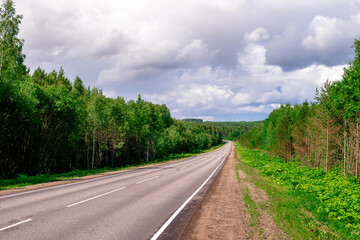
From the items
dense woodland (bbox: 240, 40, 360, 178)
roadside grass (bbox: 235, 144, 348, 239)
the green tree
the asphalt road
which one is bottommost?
roadside grass (bbox: 235, 144, 348, 239)

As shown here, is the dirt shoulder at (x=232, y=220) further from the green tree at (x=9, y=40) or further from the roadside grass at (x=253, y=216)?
the green tree at (x=9, y=40)

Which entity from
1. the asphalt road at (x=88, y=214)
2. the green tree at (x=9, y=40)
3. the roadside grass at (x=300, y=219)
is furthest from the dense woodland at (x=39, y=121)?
the roadside grass at (x=300, y=219)

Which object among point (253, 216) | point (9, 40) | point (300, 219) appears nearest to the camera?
point (300, 219)

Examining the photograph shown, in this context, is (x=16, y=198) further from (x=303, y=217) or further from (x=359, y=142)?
(x=359, y=142)

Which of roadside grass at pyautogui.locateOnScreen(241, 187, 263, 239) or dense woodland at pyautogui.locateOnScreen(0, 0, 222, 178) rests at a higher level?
dense woodland at pyautogui.locateOnScreen(0, 0, 222, 178)

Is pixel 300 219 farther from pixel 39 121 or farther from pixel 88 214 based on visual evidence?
pixel 39 121

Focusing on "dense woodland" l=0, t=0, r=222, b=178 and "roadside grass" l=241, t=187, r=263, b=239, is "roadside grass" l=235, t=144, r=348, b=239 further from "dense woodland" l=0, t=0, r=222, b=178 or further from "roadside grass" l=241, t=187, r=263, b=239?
"dense woodland" l=0, t=0, r=222, b=178

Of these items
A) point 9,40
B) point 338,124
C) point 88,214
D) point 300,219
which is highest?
point 9,40

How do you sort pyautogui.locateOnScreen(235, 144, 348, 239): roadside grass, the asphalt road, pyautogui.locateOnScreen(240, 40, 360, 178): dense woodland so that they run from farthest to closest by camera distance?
pyautogui.locateOnScreen(240, 40, 360, 178): dense woodland
pyautogui.locateOnScreen(235, 144, 348, 239): roadside grass
the asphalt road

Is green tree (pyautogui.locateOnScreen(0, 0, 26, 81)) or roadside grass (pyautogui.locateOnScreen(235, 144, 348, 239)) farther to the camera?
green tree (pyautogui.locateOnScreen(0, 0, 26, 81))

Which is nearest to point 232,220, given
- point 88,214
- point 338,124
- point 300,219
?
point 300,219

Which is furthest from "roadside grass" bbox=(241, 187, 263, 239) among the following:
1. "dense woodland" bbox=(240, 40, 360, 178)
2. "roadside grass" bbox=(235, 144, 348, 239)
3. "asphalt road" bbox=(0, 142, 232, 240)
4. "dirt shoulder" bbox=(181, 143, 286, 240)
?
"dense woodland" bbox=(240, 40, 360, 178)

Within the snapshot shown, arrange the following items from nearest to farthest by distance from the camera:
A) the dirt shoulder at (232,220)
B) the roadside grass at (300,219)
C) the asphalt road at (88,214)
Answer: the asphalt road at (88,214) → the dirt shoulder at (232,220) → the roadside grass at (300,219)

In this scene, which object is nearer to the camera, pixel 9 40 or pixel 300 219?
pixel 300 219
